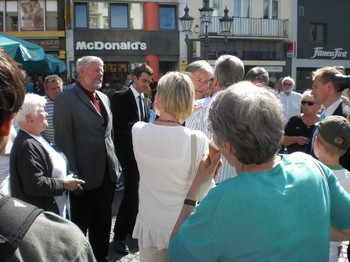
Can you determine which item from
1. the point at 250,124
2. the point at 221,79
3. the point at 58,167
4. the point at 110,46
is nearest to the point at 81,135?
the point at 58,167

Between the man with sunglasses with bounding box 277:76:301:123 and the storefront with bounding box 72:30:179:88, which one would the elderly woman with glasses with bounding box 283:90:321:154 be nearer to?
the man with sunglasses with bounding box 277:76:301:123

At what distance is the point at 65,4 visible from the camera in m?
20.7

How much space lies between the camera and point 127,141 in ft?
15.2

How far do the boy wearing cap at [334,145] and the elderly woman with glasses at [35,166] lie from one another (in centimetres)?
183

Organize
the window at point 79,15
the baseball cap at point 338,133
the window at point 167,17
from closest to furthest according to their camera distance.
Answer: the baseball cap at point 338,133
the window at point 79,15
the window at point 167,17

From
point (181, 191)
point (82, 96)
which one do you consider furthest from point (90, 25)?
point (181, 191)

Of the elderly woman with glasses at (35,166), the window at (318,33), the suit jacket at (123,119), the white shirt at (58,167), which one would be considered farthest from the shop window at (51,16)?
the white shirt at (58,167)

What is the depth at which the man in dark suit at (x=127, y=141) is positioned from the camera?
4426mm

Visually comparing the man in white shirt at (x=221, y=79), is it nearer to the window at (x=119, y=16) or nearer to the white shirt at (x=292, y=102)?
the white shirt at (x=292, y=102)

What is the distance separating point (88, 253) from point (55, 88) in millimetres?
4971

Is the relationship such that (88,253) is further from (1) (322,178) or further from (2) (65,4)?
(2) (65,4)

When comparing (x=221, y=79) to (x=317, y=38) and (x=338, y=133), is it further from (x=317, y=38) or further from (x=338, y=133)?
(x=317, y=38)

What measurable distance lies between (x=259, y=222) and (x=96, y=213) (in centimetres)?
280

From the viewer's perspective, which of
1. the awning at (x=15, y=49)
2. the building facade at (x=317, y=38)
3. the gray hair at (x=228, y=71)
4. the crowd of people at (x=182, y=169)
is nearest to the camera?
the crowd of people at (x=182, y=169)
